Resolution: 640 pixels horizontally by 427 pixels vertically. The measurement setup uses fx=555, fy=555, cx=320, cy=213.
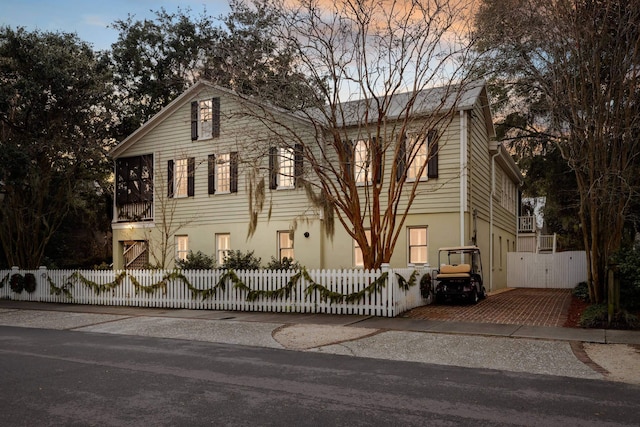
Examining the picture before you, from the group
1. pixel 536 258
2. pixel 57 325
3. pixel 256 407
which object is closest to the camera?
pixel 256 407

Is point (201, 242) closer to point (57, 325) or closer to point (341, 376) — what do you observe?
point (57, 325)

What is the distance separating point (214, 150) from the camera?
22000 millimetres

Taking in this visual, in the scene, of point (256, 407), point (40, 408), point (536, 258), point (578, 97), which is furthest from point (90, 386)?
point (536, 258)

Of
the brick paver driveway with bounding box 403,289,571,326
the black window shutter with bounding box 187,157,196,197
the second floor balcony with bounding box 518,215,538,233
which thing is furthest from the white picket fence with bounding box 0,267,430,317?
the second floor balcony with bounding box 518,215,538,233

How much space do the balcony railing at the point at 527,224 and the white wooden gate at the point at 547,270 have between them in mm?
4767

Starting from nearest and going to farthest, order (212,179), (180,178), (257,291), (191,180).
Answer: (257,291) < (212,179) < (191,180) < (180,178)

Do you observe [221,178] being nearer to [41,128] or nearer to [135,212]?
[135,212]

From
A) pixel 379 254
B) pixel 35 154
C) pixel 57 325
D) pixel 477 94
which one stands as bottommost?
pixel 57 325

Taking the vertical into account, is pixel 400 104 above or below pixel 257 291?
above

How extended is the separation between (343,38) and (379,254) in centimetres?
588

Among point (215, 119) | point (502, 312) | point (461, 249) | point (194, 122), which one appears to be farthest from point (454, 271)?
point (194, 122)

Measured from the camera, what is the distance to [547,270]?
26.8m

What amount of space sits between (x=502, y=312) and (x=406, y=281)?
2614 millimetres

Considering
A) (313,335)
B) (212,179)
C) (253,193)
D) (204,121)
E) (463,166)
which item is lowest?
(313,335)
